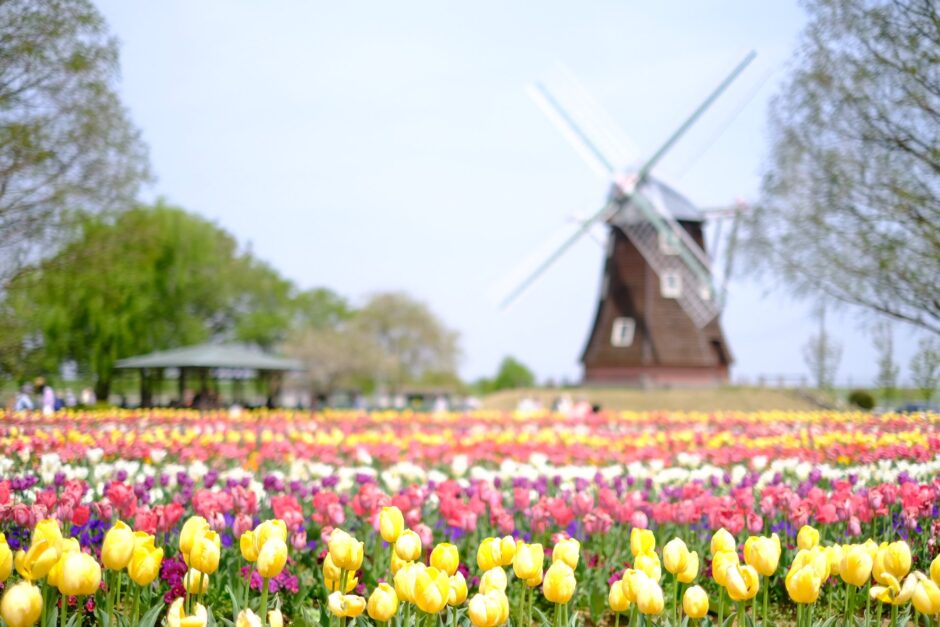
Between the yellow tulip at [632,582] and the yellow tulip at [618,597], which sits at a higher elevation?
the yellow tulip at [632,582]

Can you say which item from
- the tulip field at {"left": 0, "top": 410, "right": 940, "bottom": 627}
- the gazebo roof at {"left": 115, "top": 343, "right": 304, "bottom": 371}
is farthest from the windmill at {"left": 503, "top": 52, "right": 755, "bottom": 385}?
the tulip field at {"left": 0, "top": 410, "right": 940, "bottom": 627}

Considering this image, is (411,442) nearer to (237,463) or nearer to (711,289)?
(237,463)

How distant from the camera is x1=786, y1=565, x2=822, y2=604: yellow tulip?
2.96 metres

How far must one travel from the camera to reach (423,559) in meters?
5.39

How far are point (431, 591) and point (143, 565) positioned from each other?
→ 1024 mm

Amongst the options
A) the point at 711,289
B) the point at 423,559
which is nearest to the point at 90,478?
the point at 423,559

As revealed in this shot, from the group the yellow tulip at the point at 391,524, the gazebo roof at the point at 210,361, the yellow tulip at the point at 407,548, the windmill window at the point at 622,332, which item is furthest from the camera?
the windmill window at the point at 622,332

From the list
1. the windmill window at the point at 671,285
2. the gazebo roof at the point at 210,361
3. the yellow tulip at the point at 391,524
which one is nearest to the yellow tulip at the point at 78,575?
the yellow tulip at the point at 391,524

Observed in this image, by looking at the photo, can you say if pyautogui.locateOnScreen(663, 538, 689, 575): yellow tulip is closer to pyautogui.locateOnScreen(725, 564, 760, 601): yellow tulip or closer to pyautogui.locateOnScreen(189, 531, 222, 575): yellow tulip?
pyautogui.locateOnScreen(725, 564, 760, 601): yellow tulip

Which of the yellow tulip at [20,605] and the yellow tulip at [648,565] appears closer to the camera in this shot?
the yellow tulip at [20,605]

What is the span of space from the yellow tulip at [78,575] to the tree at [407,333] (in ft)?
231

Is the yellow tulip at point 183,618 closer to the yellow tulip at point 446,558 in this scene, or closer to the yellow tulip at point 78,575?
the yellow tulip at point 78,575

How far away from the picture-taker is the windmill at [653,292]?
1399 inches

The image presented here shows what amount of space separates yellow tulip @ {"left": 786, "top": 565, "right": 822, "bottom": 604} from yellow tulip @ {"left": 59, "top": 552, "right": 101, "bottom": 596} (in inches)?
88.6
